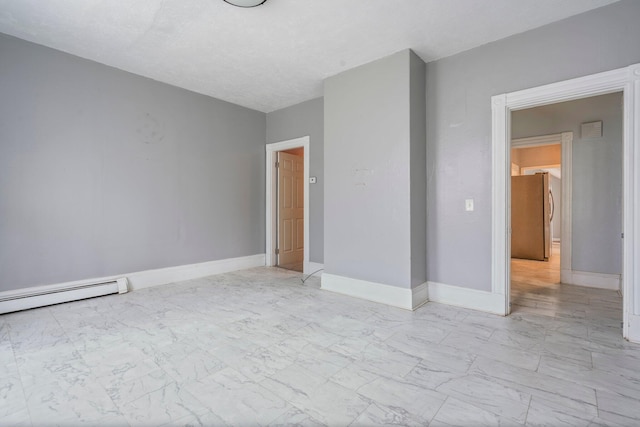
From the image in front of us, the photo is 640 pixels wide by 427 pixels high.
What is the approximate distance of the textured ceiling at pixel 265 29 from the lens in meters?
2.60

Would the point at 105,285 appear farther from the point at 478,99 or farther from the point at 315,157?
the point at 478,99

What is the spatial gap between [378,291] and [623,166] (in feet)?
8.18

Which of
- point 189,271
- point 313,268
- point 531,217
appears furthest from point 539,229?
point 189,271

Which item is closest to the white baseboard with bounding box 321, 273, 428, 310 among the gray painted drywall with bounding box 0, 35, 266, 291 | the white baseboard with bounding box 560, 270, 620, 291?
the gray painted drywall with bounding box 0, 35, 266, 291

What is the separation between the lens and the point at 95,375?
6.40ft

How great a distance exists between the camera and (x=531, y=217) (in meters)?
6.26

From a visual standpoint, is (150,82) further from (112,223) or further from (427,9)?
(427,9)

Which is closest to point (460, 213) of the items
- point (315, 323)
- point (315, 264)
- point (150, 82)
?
point (315, 323)

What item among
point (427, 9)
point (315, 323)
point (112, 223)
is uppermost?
point (427, 9)

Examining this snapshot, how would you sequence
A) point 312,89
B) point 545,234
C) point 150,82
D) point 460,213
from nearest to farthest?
point 460,213, point 150,82, point 312,89, point 545,234

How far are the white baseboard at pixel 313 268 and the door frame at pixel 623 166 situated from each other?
2.48 m

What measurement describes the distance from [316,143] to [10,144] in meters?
3.66

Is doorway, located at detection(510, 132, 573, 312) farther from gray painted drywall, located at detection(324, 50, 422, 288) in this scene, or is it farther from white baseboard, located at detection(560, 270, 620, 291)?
gray painted drywall, located at detection(324, 50, 422, 288)

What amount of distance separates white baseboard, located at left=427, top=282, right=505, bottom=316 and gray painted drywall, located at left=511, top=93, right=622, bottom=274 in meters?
2.03
